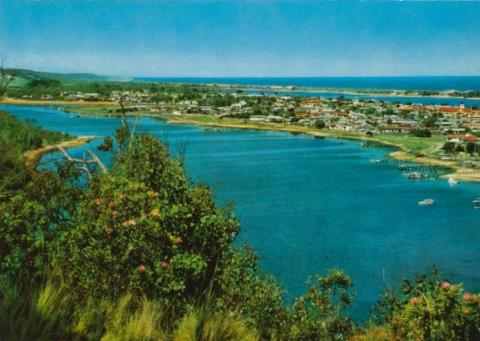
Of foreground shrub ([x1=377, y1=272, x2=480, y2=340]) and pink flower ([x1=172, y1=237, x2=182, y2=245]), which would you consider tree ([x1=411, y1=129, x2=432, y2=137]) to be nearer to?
foreground shrub ([x1=377, y1=272, x2=480, y2=340])

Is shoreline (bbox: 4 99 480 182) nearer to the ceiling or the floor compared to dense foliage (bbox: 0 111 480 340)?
nearer to the floor

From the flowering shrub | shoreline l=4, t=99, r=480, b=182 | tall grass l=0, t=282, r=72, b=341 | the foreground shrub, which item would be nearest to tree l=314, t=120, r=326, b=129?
shoreline l=4, t=99, r=480, b=182

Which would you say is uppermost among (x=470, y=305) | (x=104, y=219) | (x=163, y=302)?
(x=104, y=219)

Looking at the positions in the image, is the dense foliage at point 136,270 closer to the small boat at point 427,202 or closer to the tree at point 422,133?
the small boat at point 427,202

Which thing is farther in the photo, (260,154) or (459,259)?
(260,154)

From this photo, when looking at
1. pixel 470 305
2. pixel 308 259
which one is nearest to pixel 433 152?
pixel 308 259

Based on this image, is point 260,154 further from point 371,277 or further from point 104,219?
point 104,219
